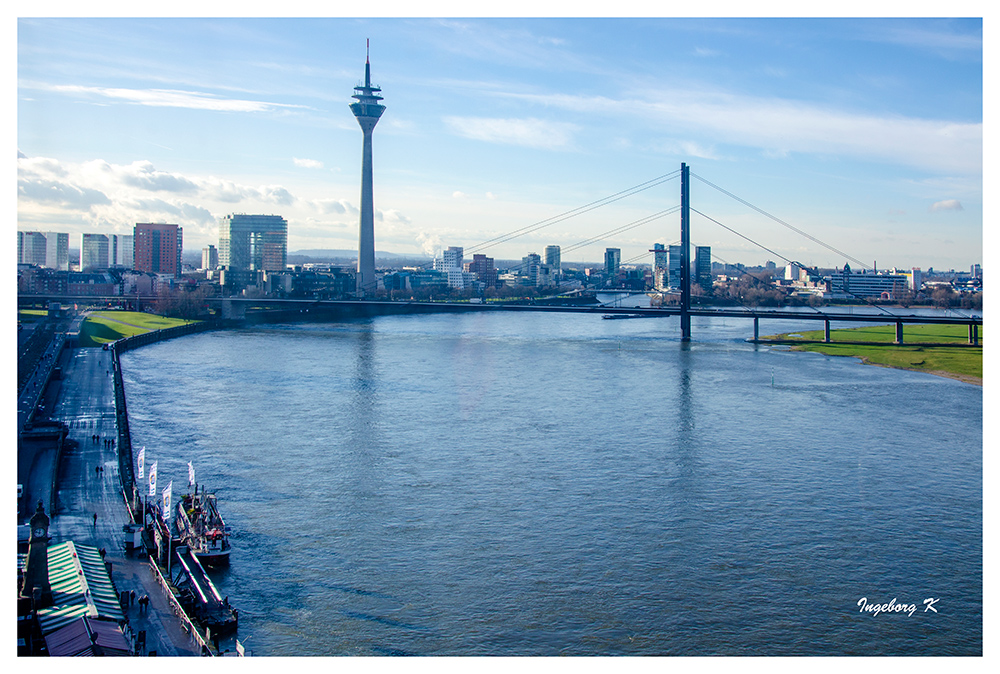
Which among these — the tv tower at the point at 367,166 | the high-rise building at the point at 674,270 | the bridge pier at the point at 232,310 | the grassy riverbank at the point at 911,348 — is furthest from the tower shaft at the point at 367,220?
the grassy riverbank at the point at 911,348

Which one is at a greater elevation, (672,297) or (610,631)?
(672,297)

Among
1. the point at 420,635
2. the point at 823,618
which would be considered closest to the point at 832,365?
the point at 823,618

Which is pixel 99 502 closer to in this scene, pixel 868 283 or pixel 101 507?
pixel 101 507

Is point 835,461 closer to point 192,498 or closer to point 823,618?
point 823,618

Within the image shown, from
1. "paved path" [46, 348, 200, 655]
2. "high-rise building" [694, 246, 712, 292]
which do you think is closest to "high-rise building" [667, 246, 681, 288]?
"high-rise building" [694, 246, 712, 292]

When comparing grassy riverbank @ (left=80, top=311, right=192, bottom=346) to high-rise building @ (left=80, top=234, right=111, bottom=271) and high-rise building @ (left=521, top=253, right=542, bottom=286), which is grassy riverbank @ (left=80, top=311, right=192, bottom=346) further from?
high-rise building @ (left=521, top=253, right=542, bottom=286)

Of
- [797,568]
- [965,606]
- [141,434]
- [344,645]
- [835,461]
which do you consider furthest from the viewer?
[141,434]
